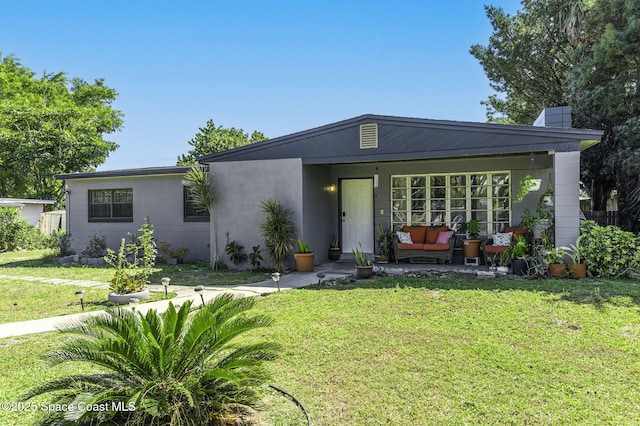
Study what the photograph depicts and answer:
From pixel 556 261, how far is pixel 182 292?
7.12 meters

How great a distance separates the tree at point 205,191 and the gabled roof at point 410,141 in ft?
1.77

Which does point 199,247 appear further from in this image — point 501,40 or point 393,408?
point 501,40

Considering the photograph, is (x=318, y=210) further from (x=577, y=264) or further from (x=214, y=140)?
(x=214, y=140)

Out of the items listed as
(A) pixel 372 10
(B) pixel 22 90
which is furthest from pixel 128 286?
(B) pixel 22 90

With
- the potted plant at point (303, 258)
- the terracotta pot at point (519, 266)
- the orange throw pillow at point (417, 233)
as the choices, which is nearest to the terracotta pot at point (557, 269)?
the terracotta pot at point (519, 266)

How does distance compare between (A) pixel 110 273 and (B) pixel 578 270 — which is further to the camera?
(A) pixel 110 273

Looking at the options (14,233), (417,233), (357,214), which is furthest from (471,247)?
(14,233)

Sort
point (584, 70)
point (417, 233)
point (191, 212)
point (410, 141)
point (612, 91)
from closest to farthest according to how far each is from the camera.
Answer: point (410, 141), point (417, 233), point (612, 91), point (584, 70), point (191, 212)

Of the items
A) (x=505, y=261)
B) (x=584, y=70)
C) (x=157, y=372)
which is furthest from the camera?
(x=584, y=70)

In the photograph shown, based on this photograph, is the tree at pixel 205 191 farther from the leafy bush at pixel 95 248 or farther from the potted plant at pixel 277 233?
the leafy bush at pixel 95 248

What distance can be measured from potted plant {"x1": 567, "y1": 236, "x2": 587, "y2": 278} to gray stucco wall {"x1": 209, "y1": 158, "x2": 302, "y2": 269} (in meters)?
5.56

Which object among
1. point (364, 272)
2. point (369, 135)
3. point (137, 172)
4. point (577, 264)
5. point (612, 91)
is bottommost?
point (364, 272)

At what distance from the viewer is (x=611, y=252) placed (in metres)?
7.73

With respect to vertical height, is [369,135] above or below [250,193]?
above
